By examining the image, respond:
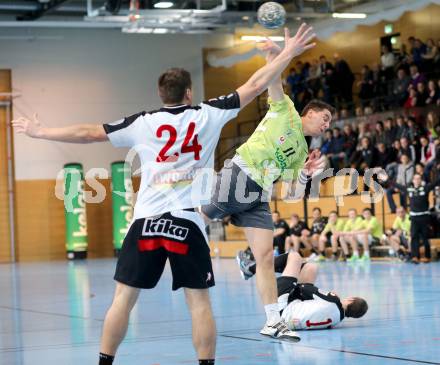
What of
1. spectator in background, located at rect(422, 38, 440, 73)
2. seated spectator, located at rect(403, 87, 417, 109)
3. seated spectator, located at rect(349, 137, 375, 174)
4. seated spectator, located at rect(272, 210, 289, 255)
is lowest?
seated spectator, located at rect(272, 210, 289, 255)

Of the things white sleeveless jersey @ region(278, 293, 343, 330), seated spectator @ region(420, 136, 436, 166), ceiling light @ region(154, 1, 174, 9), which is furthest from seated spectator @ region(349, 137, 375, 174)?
white sleeveless jersey @ region(278, 293, 343, 330)

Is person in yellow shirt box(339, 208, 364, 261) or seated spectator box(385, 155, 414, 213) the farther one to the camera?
person in yellow shirt box(339, 208, 364, 261)

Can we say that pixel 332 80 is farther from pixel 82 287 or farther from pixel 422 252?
pixel 82 287

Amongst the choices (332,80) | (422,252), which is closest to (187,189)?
(422,252)

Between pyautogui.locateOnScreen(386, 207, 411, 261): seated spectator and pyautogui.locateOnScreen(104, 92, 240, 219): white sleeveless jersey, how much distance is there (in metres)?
14.9

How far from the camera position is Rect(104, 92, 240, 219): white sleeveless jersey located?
522 centimetres

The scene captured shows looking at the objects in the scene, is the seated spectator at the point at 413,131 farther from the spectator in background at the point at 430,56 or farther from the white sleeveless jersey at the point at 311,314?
the white sleeveless jersey at the point at 311,314

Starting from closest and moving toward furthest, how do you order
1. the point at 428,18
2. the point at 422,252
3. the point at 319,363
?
the point at 319,363 < the point at 422,252 < the point at 428,18

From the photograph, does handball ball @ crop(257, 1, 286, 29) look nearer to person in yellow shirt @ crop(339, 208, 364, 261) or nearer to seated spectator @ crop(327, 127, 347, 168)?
person in yellow shirt @ crop(339, 208, 364, 261)

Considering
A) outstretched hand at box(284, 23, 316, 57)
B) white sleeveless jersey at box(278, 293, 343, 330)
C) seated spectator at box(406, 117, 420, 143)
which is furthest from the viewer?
seated spectator at box(406, 117, 420, 143)

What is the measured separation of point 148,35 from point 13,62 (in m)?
5.10

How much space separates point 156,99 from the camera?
107 feet

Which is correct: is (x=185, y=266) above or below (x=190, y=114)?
below

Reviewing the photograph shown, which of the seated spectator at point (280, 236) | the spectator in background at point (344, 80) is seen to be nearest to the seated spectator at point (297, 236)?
the seated spectator at point (280, 236)
